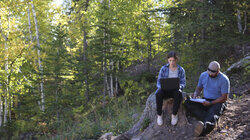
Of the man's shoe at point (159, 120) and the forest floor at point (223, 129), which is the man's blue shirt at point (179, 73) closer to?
the man's shoe at point (159, 120)

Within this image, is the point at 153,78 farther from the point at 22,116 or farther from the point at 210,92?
the point at 22,116

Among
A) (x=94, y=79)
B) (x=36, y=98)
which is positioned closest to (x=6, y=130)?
(x=36, y=98)

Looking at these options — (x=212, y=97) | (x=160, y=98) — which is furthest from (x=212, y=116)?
(x=160, y=98)

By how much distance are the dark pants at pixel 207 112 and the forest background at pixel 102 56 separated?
3.56 metres

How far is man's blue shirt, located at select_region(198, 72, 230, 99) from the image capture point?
4.50 metres

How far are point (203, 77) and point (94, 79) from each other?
27.9ft

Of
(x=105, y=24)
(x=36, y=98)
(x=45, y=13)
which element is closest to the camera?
(x=105, y=24)

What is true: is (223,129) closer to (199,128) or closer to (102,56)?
(199,128)

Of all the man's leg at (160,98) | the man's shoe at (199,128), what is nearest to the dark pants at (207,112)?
the man's shoe at (199,128)

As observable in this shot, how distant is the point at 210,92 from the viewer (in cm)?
479

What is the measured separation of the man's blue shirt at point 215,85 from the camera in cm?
450

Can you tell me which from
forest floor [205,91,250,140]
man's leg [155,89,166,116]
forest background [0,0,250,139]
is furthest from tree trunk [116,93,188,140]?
forest background [0,0,250,139]

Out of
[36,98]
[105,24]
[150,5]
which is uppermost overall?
[150,5]

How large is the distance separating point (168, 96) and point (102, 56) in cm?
692
